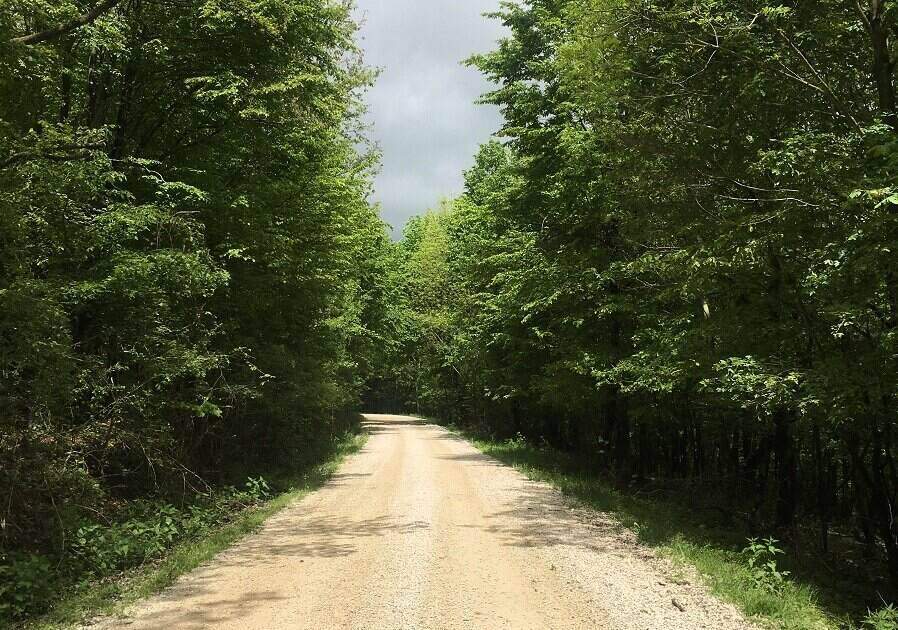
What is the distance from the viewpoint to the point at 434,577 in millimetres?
7398

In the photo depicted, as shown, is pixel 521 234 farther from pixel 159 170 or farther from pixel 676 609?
pixel 676 609

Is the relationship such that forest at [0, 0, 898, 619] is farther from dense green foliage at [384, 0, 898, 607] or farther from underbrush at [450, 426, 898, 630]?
underbrush at [450, 426, 898, 630]

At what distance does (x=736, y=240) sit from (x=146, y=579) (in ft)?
30.1

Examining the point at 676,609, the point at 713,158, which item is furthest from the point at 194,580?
the point at 713,158

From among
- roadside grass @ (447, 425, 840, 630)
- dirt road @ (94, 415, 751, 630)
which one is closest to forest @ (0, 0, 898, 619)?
roadside grass @ (447, 425, 840, 630)

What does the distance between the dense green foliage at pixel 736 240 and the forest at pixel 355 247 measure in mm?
61

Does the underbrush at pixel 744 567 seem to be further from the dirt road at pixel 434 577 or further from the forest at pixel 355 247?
the forest at pixel 355 247

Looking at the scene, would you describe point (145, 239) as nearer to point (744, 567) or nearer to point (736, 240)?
point (736, 240)

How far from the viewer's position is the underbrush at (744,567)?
6.55 m

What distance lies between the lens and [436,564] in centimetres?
796

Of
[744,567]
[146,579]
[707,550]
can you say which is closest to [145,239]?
[146,579]

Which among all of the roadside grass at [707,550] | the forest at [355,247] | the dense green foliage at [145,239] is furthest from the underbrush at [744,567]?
the dense green foliage at [145,239]

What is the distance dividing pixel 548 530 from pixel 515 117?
1356cm

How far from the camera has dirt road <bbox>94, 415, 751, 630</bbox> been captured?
601cm
